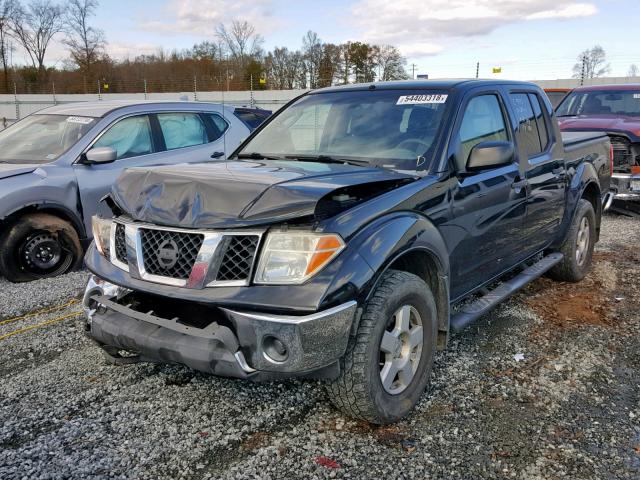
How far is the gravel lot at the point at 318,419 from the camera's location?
265 cm

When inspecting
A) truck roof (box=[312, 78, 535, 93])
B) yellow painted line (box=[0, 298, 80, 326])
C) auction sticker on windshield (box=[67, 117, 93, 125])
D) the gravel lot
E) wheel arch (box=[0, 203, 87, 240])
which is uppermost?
truck roof (box=[312, 78, 535, 93])

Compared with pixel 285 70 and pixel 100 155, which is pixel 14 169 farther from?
pixel 285 70

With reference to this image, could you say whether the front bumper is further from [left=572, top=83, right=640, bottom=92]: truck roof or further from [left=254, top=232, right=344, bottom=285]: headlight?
[left=572, top=83, right=640, bottom=92]: truck roof

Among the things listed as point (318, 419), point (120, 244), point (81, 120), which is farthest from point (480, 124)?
point (81, 120)

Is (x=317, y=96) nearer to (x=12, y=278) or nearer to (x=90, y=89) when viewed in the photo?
(x=12, y=278)

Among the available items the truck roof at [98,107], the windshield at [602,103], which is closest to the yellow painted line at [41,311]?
the truck roof at [98,107]

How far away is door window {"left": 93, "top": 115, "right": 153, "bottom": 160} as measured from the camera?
6.15m

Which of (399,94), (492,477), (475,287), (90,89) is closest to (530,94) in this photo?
(399,94)

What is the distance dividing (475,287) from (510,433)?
1189 millimetres

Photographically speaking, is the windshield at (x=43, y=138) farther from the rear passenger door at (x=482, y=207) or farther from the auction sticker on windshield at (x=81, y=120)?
the rear passenger door at (x=482, y=207)

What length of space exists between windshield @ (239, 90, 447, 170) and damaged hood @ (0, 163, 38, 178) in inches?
107

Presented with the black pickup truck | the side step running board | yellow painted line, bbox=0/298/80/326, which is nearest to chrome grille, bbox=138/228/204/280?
the black pickup truck

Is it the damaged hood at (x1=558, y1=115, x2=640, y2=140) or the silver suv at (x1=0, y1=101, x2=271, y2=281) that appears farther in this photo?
the damaged hood at (x1=558, y1=115, x2=640, y2=140)

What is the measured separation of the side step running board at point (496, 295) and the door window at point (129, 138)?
4166 millimetres
